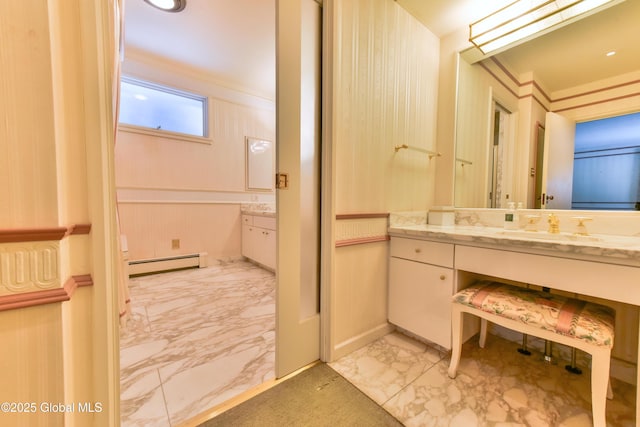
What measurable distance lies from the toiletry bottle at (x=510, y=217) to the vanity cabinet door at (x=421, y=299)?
0.67m

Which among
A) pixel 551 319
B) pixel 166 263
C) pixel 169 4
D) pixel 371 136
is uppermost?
pixel 169 4

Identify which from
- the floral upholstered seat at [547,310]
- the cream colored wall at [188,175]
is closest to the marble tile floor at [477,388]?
the floral upholstered seat at [547,310]

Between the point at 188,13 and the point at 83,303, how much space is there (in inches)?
102

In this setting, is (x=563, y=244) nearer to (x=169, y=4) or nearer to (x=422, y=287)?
(x=422, y=287)

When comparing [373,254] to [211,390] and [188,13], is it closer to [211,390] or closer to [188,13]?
[211,390]

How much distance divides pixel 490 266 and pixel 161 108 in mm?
3862

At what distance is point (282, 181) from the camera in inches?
47.5

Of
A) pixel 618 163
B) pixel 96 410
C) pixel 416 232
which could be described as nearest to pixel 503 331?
pixel 416 232

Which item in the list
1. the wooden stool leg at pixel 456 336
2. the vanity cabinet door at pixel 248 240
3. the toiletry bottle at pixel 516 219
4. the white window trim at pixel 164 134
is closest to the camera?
the wooden stool leg at pixel 456 336

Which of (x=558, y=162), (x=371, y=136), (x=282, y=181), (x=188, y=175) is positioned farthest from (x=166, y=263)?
(x=558, y=162)

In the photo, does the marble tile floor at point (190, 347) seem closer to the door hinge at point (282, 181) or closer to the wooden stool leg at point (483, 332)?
the door hinge at point (282, 181)

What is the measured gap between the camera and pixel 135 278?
278 centimetres

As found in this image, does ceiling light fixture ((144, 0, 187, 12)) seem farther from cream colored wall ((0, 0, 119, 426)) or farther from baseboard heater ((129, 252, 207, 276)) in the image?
baseboard heater ((129, 252, 207, 276))

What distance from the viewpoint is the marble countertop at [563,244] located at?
2.93 ft
